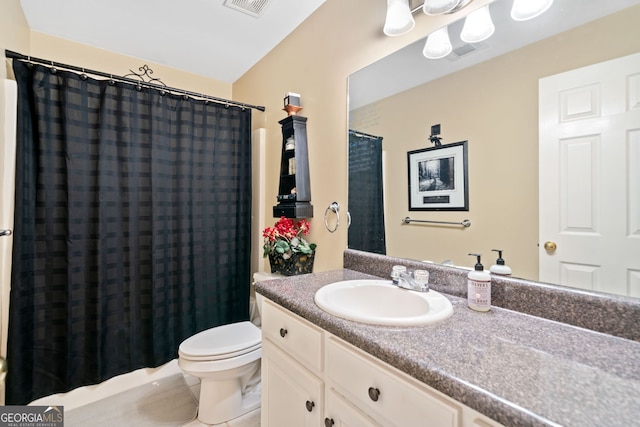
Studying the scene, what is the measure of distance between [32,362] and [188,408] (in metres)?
0.89

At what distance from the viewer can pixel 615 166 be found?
77 cm

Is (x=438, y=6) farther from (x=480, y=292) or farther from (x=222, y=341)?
(x=222, y=341)

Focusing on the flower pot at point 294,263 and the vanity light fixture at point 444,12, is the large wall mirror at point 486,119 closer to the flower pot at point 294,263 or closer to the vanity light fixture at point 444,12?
the vanity light fixture at point 444,12

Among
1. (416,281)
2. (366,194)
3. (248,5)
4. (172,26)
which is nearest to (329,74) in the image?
(248,5)

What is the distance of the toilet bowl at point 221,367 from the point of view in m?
1.45

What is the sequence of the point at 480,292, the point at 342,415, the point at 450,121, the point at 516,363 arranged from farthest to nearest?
the point at 450,121, the point at 480,292, the point at 342,415, the point at 516,363

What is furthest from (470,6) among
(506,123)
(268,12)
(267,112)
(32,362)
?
(32,362)

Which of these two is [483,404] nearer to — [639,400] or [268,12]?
[639,400]

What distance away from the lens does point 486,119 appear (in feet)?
3.43

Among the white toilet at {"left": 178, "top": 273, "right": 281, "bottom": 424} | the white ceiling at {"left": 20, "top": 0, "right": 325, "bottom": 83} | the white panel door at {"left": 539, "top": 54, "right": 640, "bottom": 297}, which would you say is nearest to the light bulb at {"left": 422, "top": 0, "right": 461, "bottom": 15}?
the white panel door at {"left": 539, "top": 54, "right": 640, "bottom": 297}

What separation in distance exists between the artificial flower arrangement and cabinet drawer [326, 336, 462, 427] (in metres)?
0.87

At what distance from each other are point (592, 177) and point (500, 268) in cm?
37

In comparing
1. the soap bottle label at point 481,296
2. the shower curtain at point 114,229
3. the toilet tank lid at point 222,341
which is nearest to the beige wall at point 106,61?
the shower curtain at point 114,229

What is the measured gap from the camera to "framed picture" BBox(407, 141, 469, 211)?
1.11 metres
